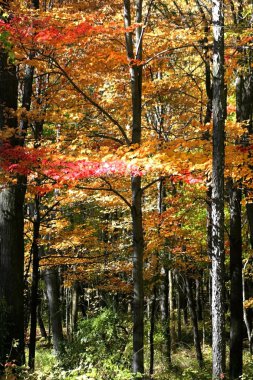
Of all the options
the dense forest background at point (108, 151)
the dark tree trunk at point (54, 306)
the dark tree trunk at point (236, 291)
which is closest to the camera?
the dense forest background at point (108, 151)

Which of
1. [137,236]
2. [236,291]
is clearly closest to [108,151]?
[137,236]

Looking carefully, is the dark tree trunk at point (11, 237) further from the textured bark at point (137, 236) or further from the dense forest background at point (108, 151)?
the textured bark at point (137, 236)

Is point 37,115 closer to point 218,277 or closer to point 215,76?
point 215,76

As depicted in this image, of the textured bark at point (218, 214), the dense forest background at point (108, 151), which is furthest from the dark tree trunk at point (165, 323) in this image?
the textured bark at point (218, 214)

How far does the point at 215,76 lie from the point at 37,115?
3901 mm

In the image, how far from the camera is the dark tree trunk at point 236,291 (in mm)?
10844

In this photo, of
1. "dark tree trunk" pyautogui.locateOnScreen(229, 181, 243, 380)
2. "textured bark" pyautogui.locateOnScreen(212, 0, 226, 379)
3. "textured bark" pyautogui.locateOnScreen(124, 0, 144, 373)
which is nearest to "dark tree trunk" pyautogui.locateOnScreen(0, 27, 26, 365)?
"textured bark" pyautogui.locateOnScreen(124, 0, 144, 373)

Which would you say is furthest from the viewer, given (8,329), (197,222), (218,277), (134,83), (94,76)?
(197,222)

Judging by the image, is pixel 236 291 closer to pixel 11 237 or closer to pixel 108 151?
pixel 108 151

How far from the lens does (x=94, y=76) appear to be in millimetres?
10062

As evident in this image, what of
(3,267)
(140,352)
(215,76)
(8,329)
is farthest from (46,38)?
(140,352)

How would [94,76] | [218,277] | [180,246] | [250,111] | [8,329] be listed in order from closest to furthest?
[218,277] → [8,329] → [94,76] → [250,111] → [180,246]

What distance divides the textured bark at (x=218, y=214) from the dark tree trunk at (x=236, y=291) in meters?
4.22

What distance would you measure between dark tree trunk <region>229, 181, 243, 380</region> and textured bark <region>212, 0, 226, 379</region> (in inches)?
166
